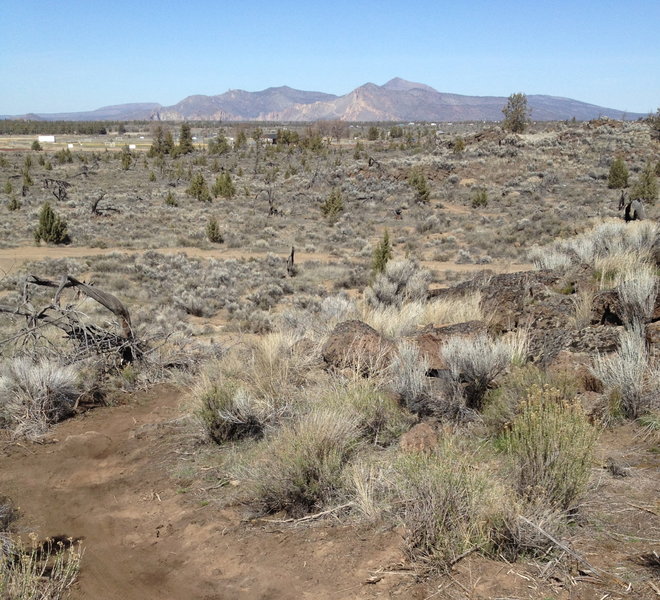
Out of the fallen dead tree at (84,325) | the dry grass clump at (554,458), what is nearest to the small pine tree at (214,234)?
the fallen dead tree at (84,325)

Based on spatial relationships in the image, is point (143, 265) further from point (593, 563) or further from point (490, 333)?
point (593, 563)

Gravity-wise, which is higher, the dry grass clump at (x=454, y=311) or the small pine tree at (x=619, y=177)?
the small pine tree at (x=619, y=177)

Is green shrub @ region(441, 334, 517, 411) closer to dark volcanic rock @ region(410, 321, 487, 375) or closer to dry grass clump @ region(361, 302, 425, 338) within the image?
dark volcanic rock @ region(410, 321, 487, 375)

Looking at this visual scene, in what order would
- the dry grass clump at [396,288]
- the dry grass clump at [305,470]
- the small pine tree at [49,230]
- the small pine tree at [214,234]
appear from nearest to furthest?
1. the dry grass clump at [305,470]
2. the dry grass clump at [396,288]
3. the small pine tree at [49,230]
4. the small pine tree at [214,234]

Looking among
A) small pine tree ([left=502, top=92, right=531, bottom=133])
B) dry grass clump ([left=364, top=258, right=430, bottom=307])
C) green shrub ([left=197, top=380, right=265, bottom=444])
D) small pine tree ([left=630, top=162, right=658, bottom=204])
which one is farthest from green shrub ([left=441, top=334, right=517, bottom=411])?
small pine tree ([left=502, top=92, right=531, bottom=133])

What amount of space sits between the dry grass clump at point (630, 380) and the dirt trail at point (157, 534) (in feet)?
8.49

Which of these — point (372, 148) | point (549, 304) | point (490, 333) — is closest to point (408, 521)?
point (490, 333)

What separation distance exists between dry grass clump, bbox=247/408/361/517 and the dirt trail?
9.1 inches

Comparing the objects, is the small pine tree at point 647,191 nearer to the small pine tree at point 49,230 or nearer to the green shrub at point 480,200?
the green shrub at point 480,200

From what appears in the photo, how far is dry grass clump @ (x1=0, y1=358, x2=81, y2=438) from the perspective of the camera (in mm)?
6176

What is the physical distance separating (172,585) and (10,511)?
5.81 ft

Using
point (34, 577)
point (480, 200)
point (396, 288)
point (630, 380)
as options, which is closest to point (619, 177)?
point (480, 200)

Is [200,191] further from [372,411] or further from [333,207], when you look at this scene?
[372,411]

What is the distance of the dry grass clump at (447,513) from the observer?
3.18 m
